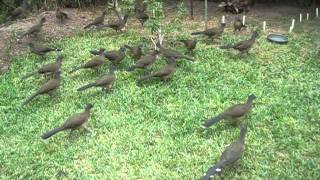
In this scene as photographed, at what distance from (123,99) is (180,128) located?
1555 mm

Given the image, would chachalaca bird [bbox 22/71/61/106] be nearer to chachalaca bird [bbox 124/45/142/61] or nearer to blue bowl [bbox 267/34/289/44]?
chachalaca bird [bbox 124/45/142/61]

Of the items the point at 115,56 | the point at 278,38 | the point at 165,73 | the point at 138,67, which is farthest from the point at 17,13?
the point at 278,38

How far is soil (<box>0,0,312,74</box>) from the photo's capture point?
38.2 ft

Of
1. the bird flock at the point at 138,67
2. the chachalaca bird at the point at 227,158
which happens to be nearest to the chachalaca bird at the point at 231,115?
the bird flock at the point at 138,67

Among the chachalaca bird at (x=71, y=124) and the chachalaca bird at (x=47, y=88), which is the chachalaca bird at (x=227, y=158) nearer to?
the chachalaca bird at (x=71, y=124)

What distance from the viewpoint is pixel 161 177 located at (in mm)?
6230

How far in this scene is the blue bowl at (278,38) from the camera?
35.3 feet

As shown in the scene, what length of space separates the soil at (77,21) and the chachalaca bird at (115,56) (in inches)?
107

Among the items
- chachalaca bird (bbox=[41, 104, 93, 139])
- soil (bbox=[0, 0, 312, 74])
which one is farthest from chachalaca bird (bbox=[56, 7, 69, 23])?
chachalaca bird (bbox=[41, 104, 93, 139])

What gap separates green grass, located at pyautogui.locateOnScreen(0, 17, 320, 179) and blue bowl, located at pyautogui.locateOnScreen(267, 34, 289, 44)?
19 cm

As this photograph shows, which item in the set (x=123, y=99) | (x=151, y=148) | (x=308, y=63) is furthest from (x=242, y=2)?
(x=151, y=148)

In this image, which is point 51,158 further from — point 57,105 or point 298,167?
point 298,167

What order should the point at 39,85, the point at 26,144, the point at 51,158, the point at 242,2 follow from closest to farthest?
the point at 51,158 < the point at 26,144 < the point at 39,85 < the point at 242,2

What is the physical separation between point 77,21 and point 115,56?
433cm
